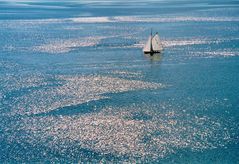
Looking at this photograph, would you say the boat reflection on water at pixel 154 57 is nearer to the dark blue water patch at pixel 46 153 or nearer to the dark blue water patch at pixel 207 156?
the dark blue water patch at pixel 46 153

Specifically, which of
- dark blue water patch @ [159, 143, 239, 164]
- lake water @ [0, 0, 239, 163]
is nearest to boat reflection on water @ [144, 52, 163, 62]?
lake water @ [0, 0, 239, 163]

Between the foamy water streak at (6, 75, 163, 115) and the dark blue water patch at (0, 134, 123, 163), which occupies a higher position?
the foamy water streak at (6, 75, 163, 115)

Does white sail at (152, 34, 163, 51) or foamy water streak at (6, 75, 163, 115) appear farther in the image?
white sail at (152, 34, 163, 51)

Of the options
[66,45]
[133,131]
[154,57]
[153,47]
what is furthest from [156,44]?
[133,131]

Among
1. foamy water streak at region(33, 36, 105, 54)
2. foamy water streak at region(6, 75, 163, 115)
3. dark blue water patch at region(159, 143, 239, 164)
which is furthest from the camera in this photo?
foamy water streak at region(33, 36, 105, 54)

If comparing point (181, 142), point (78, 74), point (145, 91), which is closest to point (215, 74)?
point (145, 91)

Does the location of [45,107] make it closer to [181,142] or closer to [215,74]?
[181,142]

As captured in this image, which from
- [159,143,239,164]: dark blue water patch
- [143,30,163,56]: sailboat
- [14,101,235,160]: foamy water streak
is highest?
[143,30,163,56]: sailboat

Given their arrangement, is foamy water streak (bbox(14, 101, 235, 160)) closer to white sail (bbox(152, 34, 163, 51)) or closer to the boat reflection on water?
the boat reflection on water
